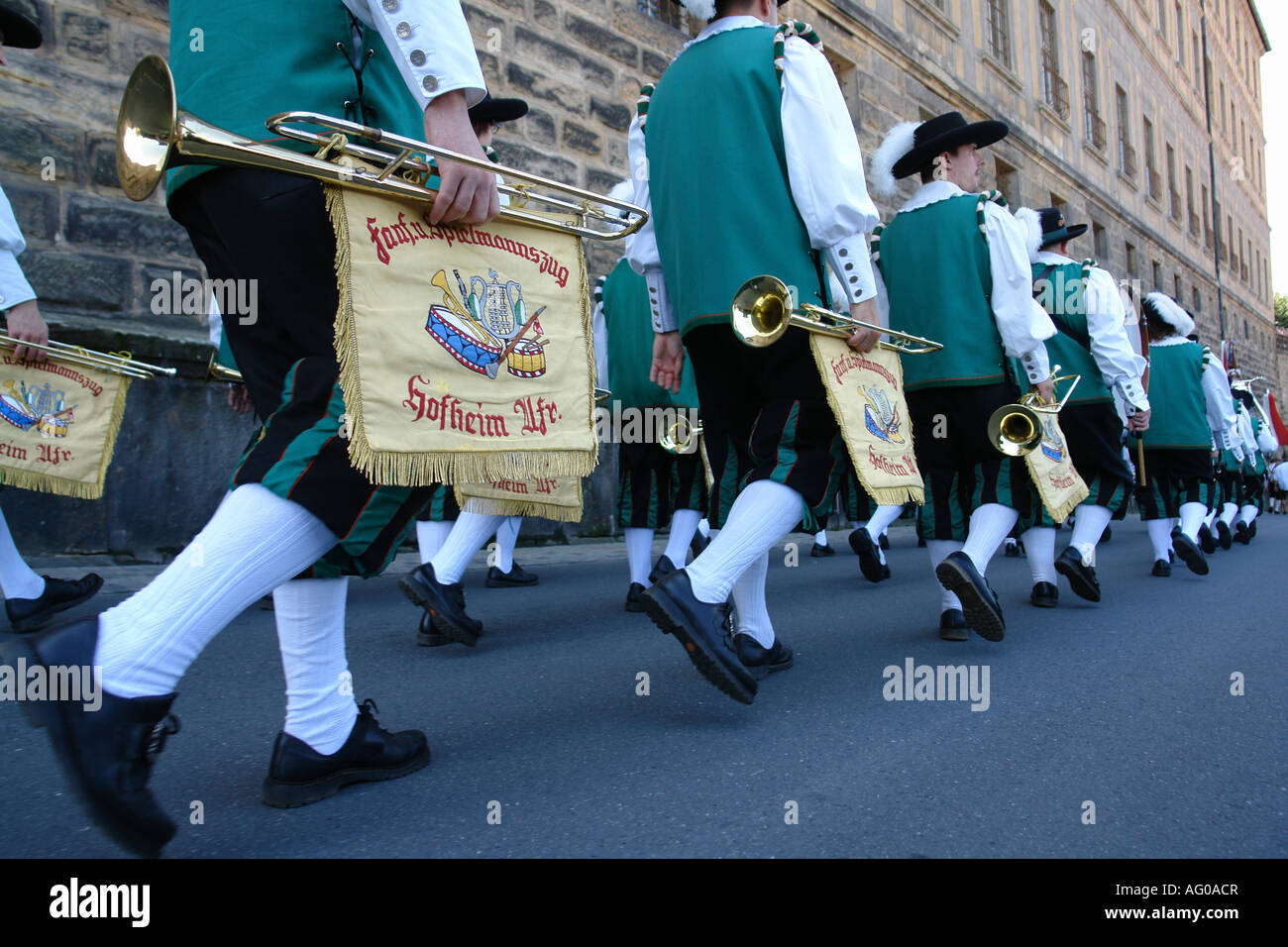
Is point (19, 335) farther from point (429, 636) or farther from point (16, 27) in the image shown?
point (429, 636)

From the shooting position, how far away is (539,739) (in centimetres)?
239

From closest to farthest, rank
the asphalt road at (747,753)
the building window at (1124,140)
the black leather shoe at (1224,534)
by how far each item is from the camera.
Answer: the asphalt road at (747,753) < the black leather shoe at (1224,534) < the building window at (1124,140)

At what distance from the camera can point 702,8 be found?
299 cm

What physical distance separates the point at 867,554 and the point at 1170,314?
350 cm

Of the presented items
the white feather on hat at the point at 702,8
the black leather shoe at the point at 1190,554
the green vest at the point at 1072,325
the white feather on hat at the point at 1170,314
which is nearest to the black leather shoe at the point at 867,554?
the green vest at the point at 1072,325

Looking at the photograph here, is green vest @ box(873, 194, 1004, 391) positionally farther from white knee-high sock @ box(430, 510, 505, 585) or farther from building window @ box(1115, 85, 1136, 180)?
building window @ box(1115, 85, 1136, 180)

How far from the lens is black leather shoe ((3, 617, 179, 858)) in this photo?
1.42 m

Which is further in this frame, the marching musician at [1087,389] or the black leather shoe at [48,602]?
the marching musician at [1087,389]

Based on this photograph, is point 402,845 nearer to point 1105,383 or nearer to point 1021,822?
point 1021,822

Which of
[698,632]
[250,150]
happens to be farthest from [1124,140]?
[250,150]

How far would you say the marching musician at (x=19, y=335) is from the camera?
3.48 metres

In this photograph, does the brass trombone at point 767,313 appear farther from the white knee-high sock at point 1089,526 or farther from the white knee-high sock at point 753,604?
the white knee-high sock at point 1089,526

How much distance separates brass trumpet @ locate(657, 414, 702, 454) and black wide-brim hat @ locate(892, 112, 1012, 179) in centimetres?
150

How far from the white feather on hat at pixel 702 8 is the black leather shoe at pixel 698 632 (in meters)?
1.82
